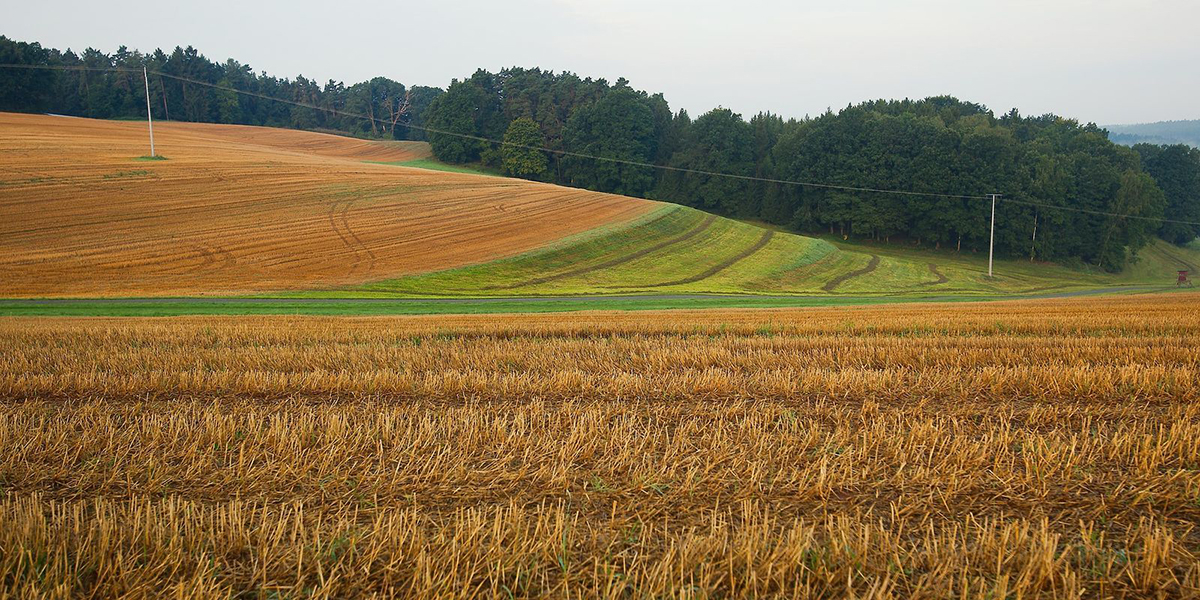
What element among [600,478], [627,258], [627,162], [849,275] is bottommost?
[849,275]

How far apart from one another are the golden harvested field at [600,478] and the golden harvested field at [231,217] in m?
31.0

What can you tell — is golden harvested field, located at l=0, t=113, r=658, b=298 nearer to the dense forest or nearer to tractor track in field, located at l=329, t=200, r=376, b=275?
tractor track in field, located at l=329, t=200, r=376, b=275

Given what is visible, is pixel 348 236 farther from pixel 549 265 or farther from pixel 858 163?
pixel 858 163

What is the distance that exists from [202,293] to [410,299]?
10.3 meters

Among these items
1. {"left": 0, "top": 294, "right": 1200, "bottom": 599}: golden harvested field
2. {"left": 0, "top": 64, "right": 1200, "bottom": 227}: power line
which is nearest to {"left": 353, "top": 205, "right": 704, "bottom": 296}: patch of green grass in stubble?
{"left": 0, "top": 294, "right": 1200, "bottom": 599}: golden harvested field

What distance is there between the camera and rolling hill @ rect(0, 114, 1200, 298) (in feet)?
126

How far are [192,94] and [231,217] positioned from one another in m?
85.1

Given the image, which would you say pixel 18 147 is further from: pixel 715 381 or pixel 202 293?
pixel 715 381

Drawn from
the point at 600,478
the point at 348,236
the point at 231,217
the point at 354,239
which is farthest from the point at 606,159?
the point at 600,478

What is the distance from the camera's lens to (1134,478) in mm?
5602

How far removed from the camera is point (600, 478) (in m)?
5.62

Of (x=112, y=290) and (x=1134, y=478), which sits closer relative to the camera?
(x=1134, y=478)

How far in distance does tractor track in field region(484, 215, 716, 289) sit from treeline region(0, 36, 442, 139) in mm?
85003

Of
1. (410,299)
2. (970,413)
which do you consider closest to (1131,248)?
(410,299)
